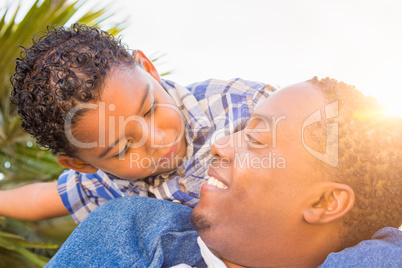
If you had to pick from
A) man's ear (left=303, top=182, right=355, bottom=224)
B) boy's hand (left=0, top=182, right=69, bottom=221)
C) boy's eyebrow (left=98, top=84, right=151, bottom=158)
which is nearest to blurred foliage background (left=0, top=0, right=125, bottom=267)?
boy's hand (left=0, top=182, right=69, bottom=221)

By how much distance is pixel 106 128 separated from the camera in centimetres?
158

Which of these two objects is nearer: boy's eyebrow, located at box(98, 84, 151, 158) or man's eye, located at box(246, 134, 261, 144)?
man's eye, located at box(246, 134, 261, 144)


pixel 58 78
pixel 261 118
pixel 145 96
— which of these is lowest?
pixel 261 118

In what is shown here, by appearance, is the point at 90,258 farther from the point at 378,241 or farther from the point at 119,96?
the point at 378,241

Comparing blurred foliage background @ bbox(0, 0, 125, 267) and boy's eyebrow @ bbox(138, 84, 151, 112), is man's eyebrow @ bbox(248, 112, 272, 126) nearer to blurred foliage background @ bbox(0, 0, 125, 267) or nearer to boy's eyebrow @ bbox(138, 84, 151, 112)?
boy's eyebrow @ bbox(138, 84, 151, 112)

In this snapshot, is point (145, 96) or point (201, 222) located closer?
point (201, 222)

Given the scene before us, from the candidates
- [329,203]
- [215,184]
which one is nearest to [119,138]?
[215,184]

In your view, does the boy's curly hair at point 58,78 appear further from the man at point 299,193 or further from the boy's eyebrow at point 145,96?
the man at point 299,193

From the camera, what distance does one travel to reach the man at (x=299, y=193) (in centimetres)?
123

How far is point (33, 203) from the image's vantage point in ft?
7.11

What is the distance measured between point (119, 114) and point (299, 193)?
0.82 m

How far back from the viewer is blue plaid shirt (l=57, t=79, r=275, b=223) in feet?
5.75

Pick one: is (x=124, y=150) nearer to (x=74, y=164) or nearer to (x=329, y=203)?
(x=74, y=164)

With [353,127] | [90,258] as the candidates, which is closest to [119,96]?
[90,258]
